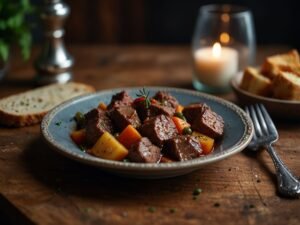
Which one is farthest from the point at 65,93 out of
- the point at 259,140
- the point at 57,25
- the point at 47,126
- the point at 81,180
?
the point at 259,140

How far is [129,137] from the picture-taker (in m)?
1.81

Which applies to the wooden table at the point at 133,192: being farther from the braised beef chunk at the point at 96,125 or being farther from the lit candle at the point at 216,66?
the lit candle at the point at 216,66

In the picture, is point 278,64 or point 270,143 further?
point 278,64

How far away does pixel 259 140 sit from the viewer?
80.4 inches

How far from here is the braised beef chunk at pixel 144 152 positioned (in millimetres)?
1684

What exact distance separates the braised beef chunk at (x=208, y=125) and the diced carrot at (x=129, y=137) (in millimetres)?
265

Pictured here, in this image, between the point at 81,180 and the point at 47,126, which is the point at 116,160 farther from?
the point at 47,126

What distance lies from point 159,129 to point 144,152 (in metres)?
0.16

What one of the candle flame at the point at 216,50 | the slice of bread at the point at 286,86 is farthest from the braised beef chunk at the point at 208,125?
the candle flame at the point at 216,50

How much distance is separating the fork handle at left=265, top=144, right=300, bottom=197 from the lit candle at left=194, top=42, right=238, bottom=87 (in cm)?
102

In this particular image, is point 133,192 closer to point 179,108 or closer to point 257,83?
point 179,108

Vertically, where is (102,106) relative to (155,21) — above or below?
above

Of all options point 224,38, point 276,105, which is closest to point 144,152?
point 276,105

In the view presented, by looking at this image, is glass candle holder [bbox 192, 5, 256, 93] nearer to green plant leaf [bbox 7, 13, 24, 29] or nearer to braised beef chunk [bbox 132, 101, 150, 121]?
braised beef chunk [bbox 132, 101, 150, 121]
